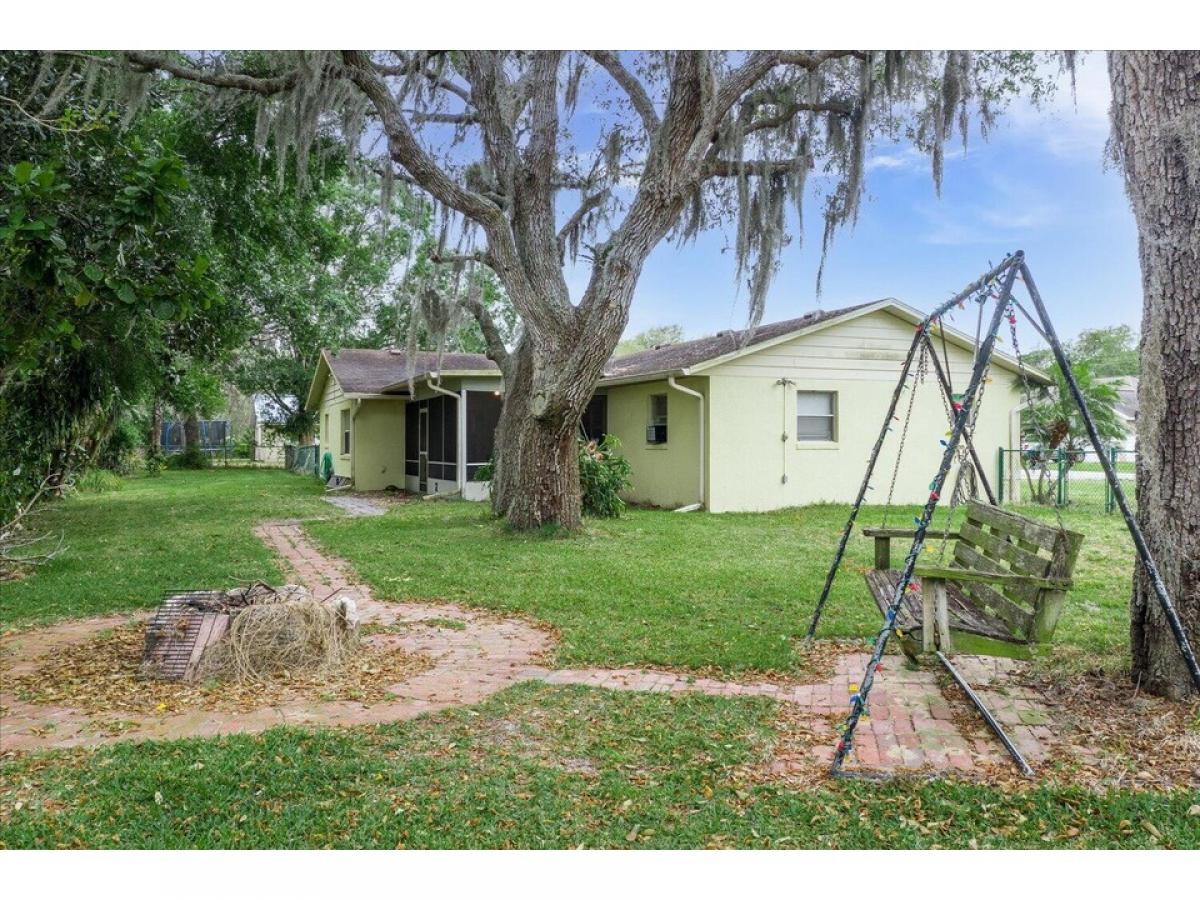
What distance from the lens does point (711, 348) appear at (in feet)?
41.3

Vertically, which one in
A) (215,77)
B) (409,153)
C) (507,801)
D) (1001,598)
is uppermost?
(215,77)

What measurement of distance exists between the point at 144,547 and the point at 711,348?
8.00 meters

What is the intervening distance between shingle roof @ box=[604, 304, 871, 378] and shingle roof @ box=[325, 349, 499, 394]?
2.43 m

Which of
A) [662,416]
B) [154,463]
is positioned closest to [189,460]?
[154,463]

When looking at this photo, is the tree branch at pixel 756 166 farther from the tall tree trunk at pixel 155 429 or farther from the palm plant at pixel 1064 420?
the tall tree trunk at pixel 155 429

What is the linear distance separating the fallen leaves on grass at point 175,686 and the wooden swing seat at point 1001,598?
7.72 ft

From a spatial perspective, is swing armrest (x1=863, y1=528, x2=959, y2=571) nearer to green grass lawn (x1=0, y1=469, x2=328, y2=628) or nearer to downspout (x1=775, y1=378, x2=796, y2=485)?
green grass lawn (x1=0, y1=469, x2=328, y2=628)

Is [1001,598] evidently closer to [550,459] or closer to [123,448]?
[550,459]

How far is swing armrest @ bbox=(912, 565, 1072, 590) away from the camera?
313 centimetres

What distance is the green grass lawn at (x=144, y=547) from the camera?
5961 millimetres
